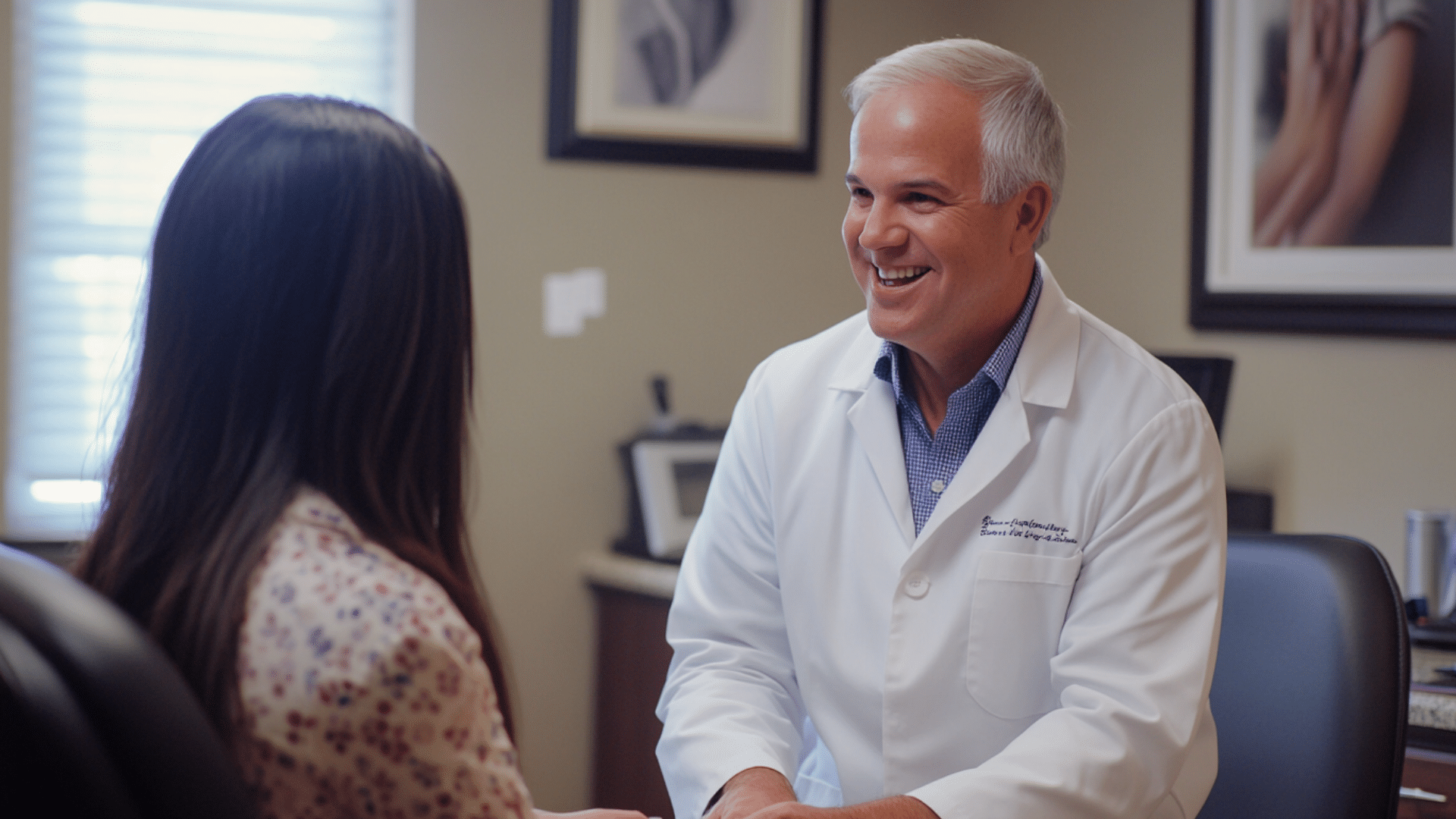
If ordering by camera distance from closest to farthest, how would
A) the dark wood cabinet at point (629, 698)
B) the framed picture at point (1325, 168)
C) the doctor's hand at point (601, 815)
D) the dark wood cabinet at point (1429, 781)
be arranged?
1. the doctor's hand at point (601, 815)
2. the dark wood cabinet at point (1429, 781)
3. the framed picture at point (1325, 168)
4. the dark wood cabinet at point (629, 698)

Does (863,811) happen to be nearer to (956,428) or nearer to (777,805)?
(777,805)

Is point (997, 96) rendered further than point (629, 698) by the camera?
No

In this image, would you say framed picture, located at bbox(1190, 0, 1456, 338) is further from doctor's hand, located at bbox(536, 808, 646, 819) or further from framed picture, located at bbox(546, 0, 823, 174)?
doctor's hand, located at bbox(536, 808, 646, 819)

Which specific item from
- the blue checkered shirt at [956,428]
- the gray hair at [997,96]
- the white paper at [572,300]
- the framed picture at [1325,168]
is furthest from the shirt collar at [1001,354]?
the white paper at [572,300]

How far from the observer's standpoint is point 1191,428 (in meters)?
1.25

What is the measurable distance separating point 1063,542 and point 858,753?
300mm

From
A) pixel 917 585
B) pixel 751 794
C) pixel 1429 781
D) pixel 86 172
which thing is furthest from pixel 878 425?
pixel 86 172

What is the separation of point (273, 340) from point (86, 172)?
2.07 metres

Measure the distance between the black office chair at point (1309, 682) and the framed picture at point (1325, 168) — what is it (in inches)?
42.7

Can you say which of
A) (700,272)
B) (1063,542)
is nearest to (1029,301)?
(1063,542)

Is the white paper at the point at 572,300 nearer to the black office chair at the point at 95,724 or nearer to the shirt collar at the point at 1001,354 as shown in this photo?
the shirt collar at the point at 1001,354

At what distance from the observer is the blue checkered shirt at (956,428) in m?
1.36

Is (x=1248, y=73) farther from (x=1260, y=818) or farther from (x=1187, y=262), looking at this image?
(x=1260, y=818)

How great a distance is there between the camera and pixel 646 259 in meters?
2.86
